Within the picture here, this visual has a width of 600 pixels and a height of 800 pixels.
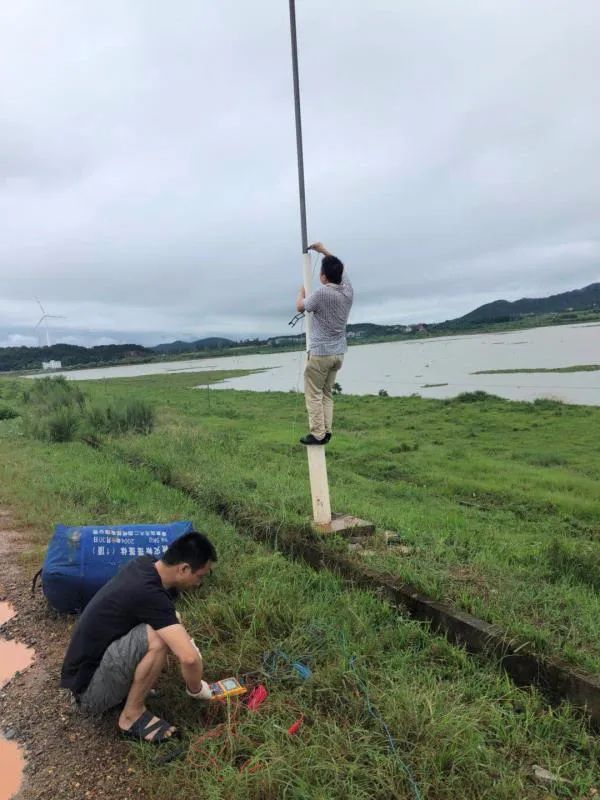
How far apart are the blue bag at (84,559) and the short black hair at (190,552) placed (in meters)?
1.30

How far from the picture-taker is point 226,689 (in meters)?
2.83

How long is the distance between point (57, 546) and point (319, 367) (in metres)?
2.47

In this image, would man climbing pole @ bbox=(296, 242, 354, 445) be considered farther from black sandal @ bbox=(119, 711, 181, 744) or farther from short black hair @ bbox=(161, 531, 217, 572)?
black sandal @ bbox=(119, 711, 181, 744)

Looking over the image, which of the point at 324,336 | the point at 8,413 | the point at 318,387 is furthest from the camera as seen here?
the point at 8,413

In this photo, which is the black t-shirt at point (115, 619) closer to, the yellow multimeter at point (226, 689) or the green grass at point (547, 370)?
the yellow multimeter at point (226, 689)

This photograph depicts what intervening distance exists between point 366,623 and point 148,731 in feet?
4.72

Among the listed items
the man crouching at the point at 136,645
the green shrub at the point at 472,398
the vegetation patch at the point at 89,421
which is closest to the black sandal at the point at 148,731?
the man crouching at the point at 136,645

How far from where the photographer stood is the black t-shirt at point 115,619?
2.72 m

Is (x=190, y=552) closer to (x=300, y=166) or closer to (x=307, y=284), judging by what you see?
(x=307, y=284)

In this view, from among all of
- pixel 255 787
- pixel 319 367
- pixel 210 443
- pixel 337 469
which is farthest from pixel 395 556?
pixel 210 443

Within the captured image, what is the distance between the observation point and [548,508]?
7.95 metres

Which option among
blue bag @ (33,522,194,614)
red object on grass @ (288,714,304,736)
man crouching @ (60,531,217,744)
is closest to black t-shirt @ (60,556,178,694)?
man crouching @ (60,531,217,744)

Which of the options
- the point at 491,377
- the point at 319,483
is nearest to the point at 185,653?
the point at 319,483

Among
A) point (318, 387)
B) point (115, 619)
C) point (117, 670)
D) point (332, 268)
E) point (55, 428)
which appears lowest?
point (117, 670)
